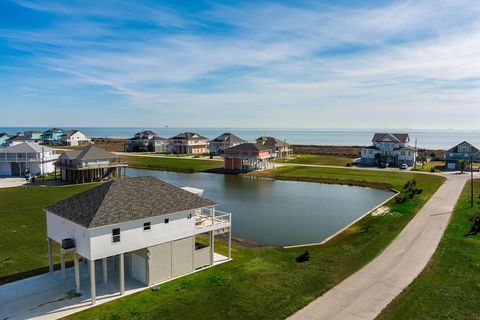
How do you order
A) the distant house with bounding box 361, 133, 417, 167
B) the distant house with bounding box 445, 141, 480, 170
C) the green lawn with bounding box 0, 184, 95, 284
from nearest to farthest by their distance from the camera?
the green lawn with bounding box 0, 184, 95, 284, the distant house with bounding box 445, 141, 480, 170, the distant house with bounding box 361, 133, 417, 167

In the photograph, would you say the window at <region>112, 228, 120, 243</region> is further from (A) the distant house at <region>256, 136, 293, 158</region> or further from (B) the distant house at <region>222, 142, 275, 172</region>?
(A) the distant house at <region>256, 136, 293, 158</region>

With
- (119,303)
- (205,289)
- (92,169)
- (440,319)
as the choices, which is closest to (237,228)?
(205,289)

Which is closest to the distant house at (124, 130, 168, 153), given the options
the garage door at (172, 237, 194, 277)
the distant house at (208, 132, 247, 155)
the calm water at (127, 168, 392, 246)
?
the distant house at (208, 132, 247, 155)

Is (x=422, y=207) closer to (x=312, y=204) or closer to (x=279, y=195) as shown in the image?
(x=312, y=204)

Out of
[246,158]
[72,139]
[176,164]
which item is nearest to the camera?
[246,158]

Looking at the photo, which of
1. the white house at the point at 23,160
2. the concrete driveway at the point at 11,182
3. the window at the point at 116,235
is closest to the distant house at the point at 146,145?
the white house at the point at 23,160

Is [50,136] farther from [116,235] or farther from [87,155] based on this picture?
[116,235]

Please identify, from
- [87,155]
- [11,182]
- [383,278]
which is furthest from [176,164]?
[383,278]
